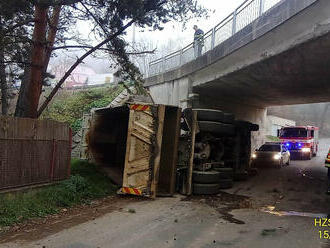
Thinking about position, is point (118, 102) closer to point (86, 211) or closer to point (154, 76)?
point (154, 76)

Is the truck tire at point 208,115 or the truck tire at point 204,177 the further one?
the truck tire at point 208,115

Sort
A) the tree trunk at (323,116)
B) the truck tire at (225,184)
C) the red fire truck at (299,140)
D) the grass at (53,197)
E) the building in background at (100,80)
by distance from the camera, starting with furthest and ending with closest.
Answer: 1. the tree trunk at (323,116)
2. the building in background at (100,80)
3. the red fire truck at (299,140)
4. the truck tire at (225,184)
5. the grass at (53,197)

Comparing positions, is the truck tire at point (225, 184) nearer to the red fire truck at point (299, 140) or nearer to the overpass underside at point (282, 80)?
the overpass underside at point (282, 80)

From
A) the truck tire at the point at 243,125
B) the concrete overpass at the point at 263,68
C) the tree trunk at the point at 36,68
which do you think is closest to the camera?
the concrete overpass at the point at 263,68

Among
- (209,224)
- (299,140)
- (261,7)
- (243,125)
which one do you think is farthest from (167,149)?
(299,140)

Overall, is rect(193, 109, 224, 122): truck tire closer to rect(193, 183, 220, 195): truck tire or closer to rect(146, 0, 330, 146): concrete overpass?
rect(146, 0, 330, 146): concrete overpass

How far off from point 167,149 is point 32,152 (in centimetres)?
426

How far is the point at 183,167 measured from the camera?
36.9 ft

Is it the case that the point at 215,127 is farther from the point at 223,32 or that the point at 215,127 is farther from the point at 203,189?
the point at 223,32

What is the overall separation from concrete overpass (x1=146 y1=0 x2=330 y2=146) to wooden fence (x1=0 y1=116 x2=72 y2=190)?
675 cm

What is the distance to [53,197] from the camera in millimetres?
9023

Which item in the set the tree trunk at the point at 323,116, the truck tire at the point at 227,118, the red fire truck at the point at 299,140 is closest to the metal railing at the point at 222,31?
the truck tire at the point at 227,118

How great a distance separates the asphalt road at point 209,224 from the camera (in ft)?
20.4

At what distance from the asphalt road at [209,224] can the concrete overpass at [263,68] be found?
440 centimetres
